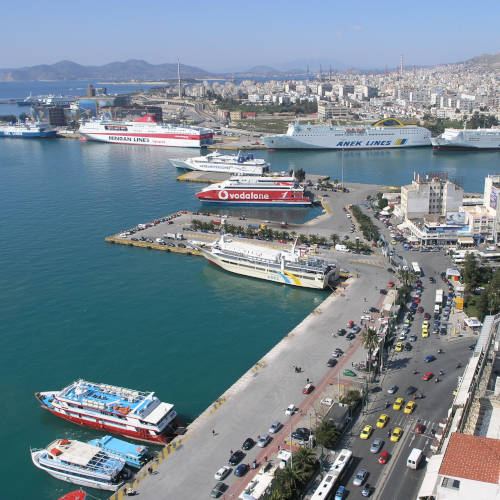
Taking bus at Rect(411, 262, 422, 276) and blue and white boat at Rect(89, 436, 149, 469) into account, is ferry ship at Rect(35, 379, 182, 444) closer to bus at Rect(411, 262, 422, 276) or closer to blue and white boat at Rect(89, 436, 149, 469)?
blue and white boat at Rect(89, 436, 149, 469)

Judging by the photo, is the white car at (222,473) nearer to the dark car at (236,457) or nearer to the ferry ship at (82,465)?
the dark car at (236,457)

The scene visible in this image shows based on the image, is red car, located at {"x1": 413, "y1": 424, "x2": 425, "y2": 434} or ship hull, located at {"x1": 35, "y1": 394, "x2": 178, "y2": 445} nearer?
red car, located at {"x1": 413, "y1": 424, "x2": 425, "y2": 434}

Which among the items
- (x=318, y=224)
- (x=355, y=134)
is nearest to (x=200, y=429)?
(x=318, y=224)

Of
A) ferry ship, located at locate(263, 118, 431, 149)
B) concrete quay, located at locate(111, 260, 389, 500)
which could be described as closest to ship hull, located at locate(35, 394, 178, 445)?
concrete quay, located at locate(111, 260, 389, 500)

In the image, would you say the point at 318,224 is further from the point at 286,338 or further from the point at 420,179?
the point at 286,338

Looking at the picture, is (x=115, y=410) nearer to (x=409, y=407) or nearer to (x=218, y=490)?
(x=218, y=490)

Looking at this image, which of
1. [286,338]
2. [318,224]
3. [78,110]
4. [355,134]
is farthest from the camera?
[78,110]
